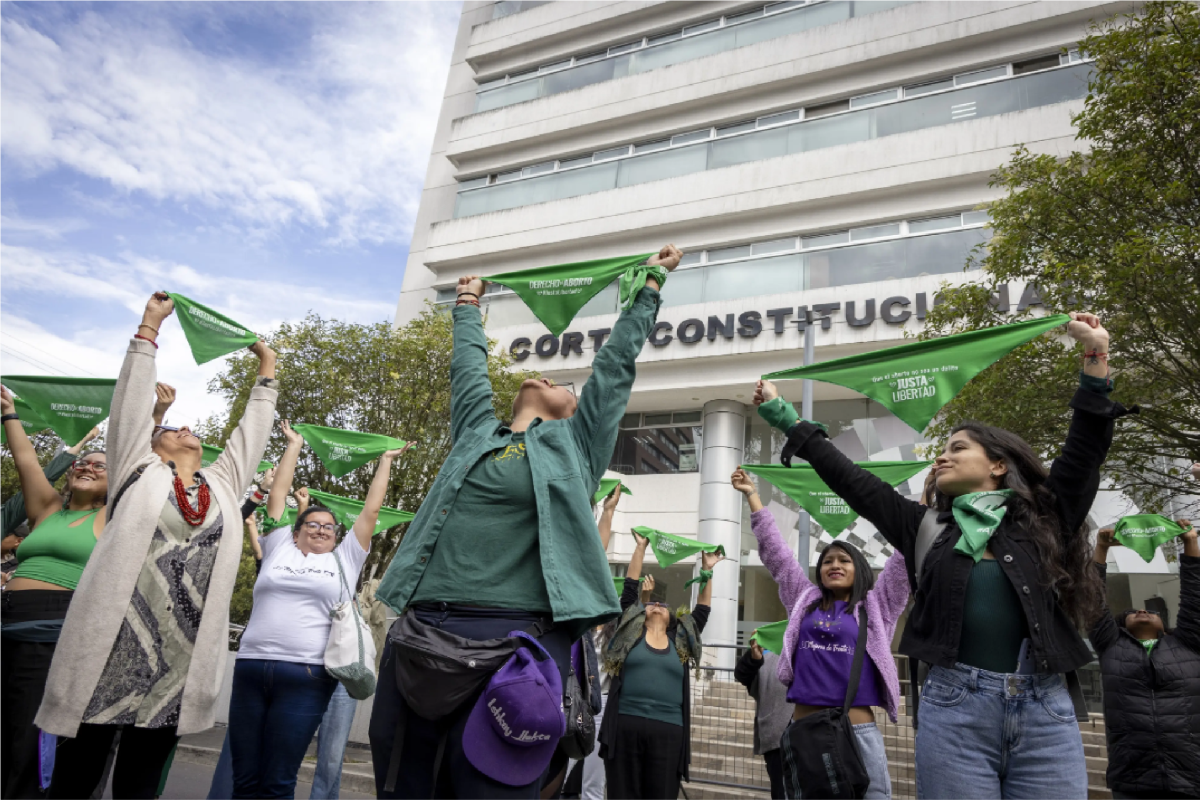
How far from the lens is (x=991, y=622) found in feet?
9.37

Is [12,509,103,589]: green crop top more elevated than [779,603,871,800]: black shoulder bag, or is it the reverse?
[12,509,103,589]: green crop top

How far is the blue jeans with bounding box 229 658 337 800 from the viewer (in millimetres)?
4141

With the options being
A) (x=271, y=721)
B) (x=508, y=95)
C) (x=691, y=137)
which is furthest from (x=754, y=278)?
(x=271, y=721)

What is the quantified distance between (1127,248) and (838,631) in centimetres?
656

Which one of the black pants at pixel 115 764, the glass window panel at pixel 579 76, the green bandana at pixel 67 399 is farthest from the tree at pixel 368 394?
the glass window panel at pixel 579 76

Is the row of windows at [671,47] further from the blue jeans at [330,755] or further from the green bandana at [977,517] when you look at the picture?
the green bandana at [977,517]

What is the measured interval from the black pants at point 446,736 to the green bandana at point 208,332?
2.82m

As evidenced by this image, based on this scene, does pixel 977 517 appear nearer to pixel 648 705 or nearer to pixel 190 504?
pixel 190 504

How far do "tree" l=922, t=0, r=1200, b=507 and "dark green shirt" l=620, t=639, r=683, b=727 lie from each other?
18.2 ft

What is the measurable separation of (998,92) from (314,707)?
21.8 m

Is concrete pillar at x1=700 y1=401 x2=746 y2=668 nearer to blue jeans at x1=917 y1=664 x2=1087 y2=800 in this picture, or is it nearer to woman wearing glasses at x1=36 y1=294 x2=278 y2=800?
woman wearing glasses at x1=36 y1=294 x2=278 y2=800

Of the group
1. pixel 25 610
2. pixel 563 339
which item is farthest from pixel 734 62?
pixel 25 610

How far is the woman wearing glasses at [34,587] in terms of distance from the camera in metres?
3.93

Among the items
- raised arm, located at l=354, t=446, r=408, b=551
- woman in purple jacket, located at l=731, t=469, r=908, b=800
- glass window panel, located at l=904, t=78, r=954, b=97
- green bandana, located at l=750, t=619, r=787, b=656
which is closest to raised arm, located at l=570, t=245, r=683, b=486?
raised arm, located at l=354, t=446, r=408, b=551
